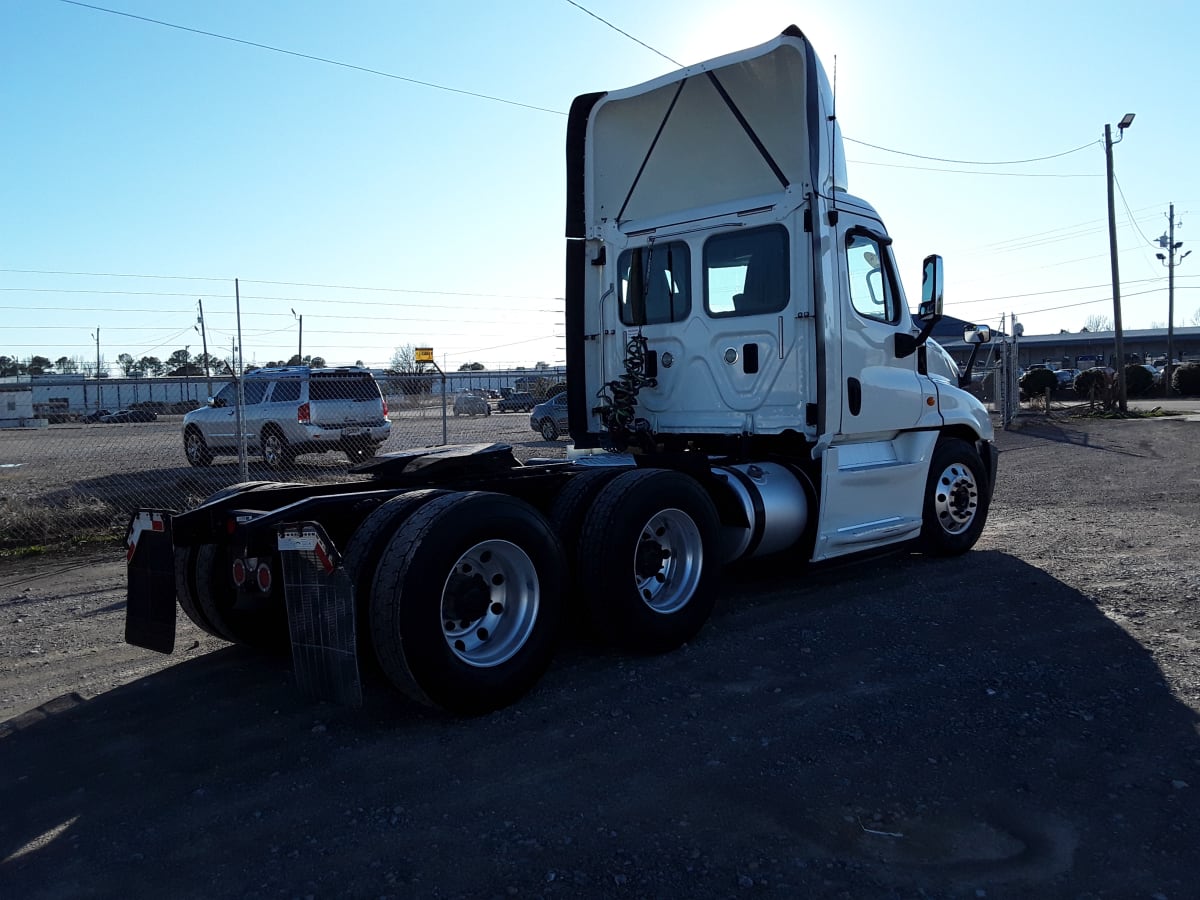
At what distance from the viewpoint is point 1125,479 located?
1330 cm

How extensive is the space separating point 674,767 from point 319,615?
1.72m

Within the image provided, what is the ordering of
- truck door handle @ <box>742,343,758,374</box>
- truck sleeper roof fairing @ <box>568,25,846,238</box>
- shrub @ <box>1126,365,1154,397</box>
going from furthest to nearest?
shrub @ <box>1126,365,1154,397</box> → truck door handle @ <box>742,343,758,374</box> → truck sleeper roof fairing @ <box>568,25,846,238</box>

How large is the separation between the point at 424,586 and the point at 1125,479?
12.2 m

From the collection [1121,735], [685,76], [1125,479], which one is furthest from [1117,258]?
[1121,735]

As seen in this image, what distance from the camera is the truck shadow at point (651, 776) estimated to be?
315 cm

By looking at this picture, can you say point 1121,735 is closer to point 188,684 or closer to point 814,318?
point 814,318

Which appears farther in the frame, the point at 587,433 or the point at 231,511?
the point at 587,433

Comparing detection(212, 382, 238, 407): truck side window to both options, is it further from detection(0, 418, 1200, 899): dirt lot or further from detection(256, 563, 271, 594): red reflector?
detection(256, 563, 271, 594): red reflector

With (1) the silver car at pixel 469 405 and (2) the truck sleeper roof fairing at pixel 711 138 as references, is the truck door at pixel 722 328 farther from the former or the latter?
(1) the silver car at pixel 469 405

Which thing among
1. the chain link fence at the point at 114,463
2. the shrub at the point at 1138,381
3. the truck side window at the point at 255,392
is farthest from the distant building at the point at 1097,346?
the truck side window at the point at 255,392

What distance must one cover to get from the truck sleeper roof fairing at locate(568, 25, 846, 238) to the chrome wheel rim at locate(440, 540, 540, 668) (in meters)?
3.56

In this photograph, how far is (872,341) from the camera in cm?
705

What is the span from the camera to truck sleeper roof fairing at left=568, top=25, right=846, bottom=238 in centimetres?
655

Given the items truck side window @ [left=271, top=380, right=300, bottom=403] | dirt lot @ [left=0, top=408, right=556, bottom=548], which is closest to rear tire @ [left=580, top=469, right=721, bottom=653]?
dirt lot @ [left=0, top=408, right=556, bottom=548]
